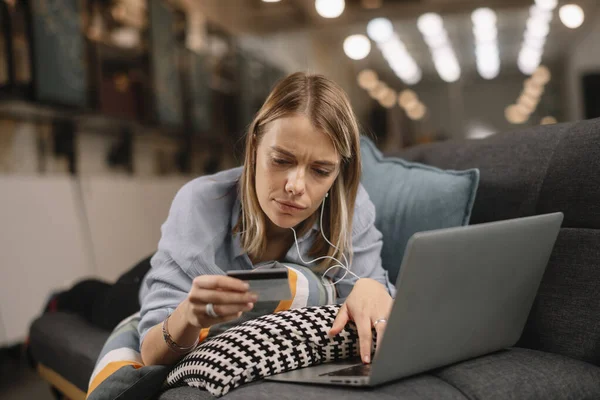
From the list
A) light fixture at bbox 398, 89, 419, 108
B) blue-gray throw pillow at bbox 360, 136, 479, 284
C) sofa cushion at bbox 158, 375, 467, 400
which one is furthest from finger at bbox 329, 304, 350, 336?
light fixture at bbox 398, 89, 419, 108

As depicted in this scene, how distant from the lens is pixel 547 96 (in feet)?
21.5

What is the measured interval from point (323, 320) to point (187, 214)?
0.36 meters

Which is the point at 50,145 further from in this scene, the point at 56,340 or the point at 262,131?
the point at 262,131

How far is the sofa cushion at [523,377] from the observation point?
86cm

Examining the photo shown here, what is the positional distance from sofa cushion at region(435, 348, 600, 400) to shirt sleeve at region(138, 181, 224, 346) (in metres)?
0.49

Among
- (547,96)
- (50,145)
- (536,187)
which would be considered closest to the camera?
(536,187)

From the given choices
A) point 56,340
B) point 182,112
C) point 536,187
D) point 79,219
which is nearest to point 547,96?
point 182,112

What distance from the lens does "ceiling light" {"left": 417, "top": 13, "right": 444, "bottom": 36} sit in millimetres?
5898

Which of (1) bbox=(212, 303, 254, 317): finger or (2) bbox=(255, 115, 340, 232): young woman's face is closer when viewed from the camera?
(1) bbox=(212, 303, 254, 317): finger

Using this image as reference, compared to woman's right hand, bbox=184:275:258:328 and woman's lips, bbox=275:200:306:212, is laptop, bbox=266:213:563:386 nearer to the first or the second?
woman's right hand, bbox=184:275:258:328

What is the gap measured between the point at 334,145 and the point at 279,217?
18 centimetres

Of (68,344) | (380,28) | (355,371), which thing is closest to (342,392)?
(355,371)

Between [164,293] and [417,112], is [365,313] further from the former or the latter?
[417,112]

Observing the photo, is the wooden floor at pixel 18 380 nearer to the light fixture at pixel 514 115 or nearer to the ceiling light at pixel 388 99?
the ceiling light at pixel 388 99
